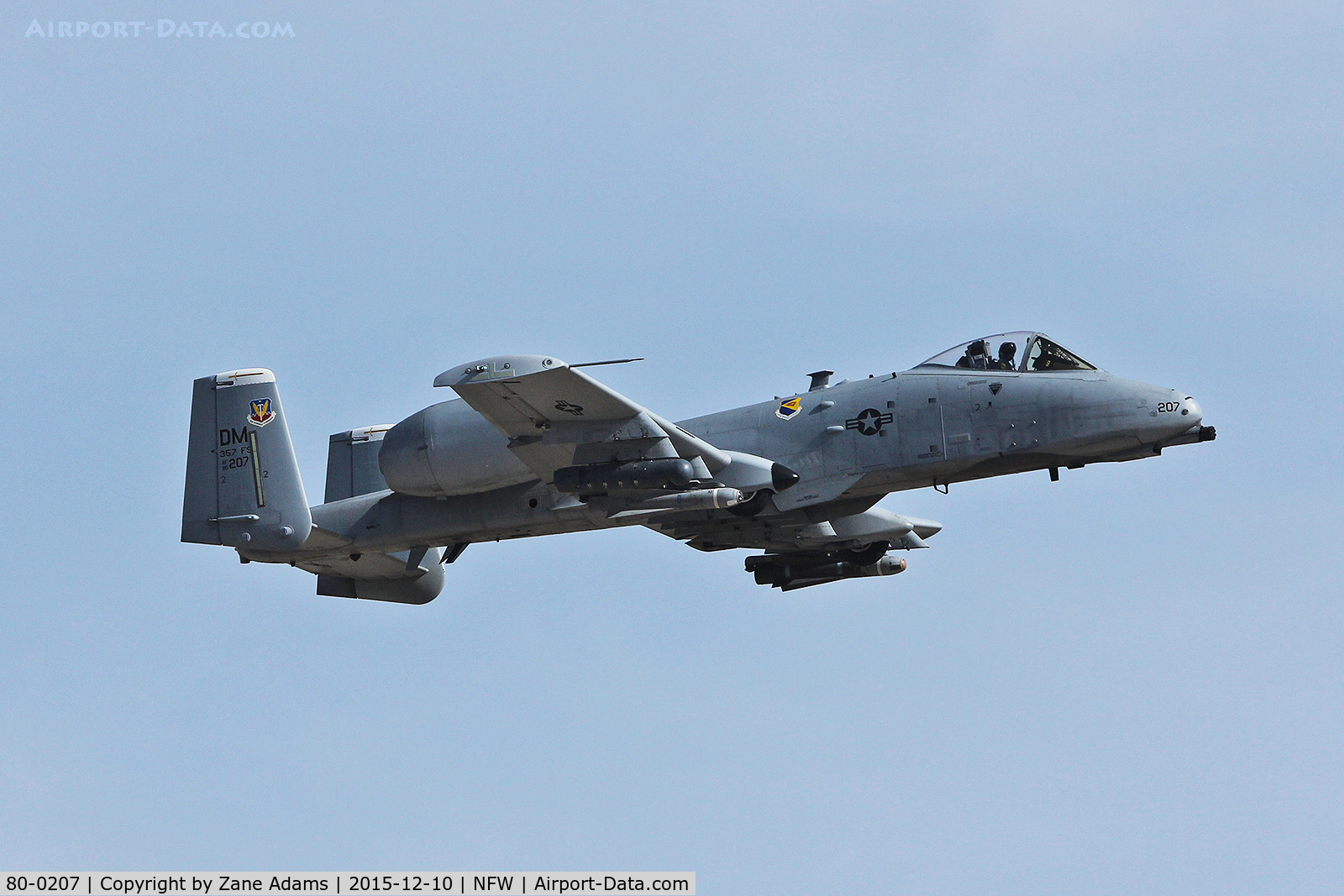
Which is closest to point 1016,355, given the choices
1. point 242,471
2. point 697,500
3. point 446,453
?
point 697,500

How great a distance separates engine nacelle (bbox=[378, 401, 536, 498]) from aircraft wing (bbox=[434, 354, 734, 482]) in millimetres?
788

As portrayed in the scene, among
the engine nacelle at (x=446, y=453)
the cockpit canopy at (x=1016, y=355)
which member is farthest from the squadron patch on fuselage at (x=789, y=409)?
the engine nacelle at (x=446, y=453)

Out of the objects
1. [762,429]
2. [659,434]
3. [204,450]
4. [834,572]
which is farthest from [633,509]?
[204,450]

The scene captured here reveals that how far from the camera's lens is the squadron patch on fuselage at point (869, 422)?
25.8 m

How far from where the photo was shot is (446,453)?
25984mm

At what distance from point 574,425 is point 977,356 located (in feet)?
21.1

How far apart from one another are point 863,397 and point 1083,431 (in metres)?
3.48

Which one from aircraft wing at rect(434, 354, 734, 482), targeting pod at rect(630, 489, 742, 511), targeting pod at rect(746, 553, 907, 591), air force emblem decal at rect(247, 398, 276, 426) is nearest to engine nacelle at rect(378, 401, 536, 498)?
aircraft wing at rect(434, 354, 734, 482)

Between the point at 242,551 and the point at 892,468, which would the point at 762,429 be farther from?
the point at 242,551

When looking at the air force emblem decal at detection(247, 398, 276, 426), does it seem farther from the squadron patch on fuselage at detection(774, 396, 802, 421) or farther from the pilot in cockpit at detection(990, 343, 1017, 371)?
the pilot in cockpit at detection(990, 343, 1017, 371)

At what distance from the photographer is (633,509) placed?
81.8 feet

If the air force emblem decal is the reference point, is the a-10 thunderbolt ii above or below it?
below

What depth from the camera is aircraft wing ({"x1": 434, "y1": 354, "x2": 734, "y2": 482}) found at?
23.9 metres

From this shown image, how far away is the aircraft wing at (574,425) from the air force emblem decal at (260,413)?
5.51 m
